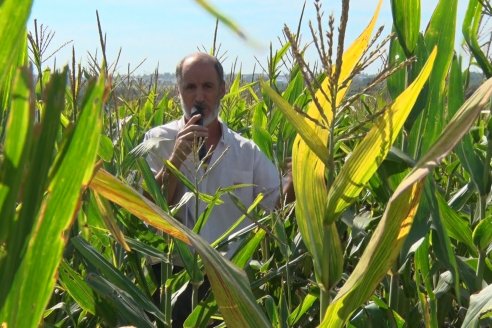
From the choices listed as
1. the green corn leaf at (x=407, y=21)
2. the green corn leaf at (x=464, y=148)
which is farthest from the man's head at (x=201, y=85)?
the green corn leaf at (x=407, y=21)

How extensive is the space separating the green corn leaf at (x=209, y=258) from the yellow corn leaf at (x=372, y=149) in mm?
150

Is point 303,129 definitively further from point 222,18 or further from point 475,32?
point 475,32

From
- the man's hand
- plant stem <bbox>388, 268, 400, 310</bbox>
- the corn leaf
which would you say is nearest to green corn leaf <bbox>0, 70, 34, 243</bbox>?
the corn leaf

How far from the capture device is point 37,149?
391mm

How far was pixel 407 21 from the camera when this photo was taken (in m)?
1.25

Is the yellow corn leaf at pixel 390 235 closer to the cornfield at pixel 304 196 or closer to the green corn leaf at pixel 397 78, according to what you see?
the cornfield at pixel 304 196

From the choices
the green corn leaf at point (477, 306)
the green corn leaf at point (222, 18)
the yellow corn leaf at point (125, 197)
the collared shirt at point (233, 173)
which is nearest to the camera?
the green corn leaf at point (222, 18)

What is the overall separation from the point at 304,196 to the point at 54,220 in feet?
1.75

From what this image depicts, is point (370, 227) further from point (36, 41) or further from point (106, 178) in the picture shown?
point (106, 178)

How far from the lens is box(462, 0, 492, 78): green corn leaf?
1.54m

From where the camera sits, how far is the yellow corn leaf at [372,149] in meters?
0.94

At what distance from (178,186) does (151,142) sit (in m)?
0.51

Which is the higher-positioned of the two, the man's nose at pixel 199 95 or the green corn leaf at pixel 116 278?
the man's nose at pixel 199 95

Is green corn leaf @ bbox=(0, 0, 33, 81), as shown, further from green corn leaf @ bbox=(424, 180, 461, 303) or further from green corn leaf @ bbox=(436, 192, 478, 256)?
green corn leaf @ bbox=(436, 192, 478, 256)
